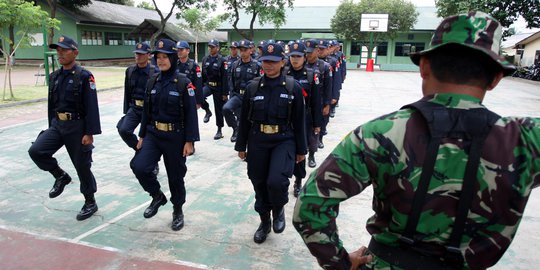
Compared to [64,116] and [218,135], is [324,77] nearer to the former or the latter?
[218,135]

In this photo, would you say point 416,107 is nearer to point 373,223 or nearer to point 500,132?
point 500,132

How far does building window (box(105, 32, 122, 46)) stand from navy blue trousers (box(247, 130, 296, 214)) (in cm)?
3229

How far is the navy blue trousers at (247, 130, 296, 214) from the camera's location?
3.73 metres

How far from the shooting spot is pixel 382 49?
37.8m

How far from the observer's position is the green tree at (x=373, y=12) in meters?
33.6

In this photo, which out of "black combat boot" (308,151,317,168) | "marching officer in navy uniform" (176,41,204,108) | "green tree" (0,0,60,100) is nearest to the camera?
"black combat boot" (308,151,317,168)

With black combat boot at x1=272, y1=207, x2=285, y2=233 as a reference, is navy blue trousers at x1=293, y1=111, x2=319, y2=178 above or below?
above

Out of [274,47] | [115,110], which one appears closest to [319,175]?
[274,47]

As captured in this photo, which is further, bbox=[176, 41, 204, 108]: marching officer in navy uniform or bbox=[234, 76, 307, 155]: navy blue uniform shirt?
bbox=[176, 41, 204, 108]: marching officer in navy uniform

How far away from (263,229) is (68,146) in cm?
230

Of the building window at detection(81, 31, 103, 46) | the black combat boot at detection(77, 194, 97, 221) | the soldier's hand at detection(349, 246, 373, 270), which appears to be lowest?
the black combat boot at detection(77, 194, 97, 221)

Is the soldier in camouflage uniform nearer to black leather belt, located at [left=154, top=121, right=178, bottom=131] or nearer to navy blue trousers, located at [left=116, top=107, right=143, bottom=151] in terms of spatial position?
black leather belt, located at [left=154, top=121, right=178, bottom=131]

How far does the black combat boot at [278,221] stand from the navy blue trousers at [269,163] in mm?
96

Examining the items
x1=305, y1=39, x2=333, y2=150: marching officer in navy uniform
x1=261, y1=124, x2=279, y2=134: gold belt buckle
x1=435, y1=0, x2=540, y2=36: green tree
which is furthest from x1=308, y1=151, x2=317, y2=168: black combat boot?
x1=435, y1=0, x2=540, y2=36: green tree
